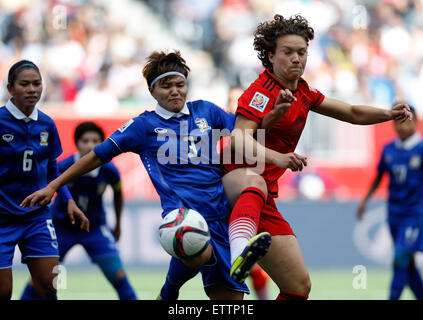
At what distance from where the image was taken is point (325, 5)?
16078 millimetres

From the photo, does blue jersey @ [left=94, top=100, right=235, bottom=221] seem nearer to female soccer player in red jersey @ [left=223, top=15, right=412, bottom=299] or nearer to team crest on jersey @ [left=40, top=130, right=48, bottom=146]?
female soccer player in red jersey @ [left=223, top=15, right=412, bottom=299]

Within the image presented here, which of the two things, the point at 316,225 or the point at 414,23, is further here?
the point at 414,23

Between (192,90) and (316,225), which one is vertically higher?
(192,90)

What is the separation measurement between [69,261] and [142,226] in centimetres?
126

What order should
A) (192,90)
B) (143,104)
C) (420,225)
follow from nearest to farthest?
(420,225)
(143,104)
(192,90)

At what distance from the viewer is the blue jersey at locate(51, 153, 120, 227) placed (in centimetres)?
705

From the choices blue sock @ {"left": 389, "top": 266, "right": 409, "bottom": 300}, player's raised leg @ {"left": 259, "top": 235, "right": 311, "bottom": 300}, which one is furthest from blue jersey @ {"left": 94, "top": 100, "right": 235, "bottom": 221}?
blue sock @ {"left": 389, "top": 266, "right": 409, "bottom": 300}

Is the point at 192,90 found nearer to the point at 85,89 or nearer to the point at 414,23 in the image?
the point at 85,89

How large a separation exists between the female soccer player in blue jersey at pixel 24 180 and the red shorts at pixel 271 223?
5.59 feet

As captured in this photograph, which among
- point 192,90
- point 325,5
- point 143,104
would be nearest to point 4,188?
point 143,104

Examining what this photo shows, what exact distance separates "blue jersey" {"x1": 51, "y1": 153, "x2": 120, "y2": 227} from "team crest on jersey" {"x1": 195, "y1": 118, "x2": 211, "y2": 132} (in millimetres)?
2147

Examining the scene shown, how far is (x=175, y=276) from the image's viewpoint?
17.2 ft

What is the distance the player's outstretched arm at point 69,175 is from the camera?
16.3 ft

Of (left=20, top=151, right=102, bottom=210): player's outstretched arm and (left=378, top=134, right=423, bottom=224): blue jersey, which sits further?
(left=378, top=134, right=423, bottom=224): blue jersey
